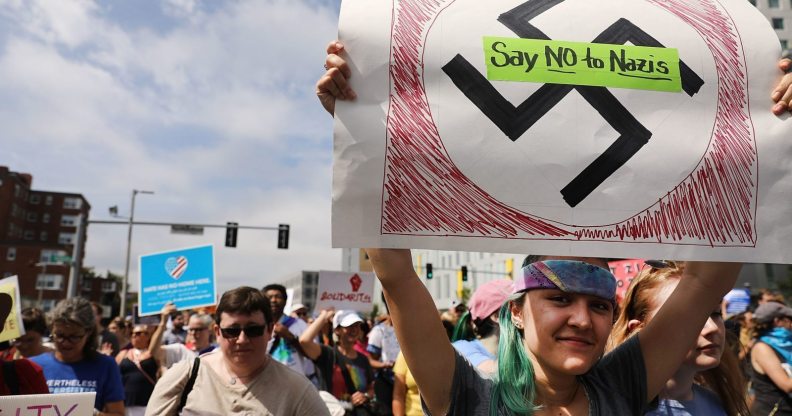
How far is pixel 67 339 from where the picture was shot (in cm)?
420

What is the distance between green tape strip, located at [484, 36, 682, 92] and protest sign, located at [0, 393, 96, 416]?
206cm

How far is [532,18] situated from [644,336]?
42.5 inches

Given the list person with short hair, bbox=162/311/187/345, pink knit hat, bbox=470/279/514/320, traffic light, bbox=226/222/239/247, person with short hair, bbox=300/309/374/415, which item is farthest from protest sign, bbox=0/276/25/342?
traffic light, bbox=226/222/239/247

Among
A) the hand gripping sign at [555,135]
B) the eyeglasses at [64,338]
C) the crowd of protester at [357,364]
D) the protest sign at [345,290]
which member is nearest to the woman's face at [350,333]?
the crowd of protester at [357,364]

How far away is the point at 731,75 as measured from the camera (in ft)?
5.99

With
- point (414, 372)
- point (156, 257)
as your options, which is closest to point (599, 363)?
point (414, 372)

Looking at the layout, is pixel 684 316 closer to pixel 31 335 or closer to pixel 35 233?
pixel 31 335

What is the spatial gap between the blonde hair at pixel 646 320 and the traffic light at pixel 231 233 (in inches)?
835

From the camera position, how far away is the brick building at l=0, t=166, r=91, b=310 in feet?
260

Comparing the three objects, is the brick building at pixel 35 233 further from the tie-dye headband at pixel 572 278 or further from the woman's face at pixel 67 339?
the tie-dye headband at pixel 572 278

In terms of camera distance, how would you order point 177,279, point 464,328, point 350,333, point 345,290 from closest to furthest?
1. point 464,328
2. point 350,333
3. point 177,279
4. point 345,290

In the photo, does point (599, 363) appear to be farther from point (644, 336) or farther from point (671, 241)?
point (671, 241)

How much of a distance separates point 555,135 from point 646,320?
1.13 m

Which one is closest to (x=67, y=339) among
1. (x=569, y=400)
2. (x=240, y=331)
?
(x=240, y=331)
